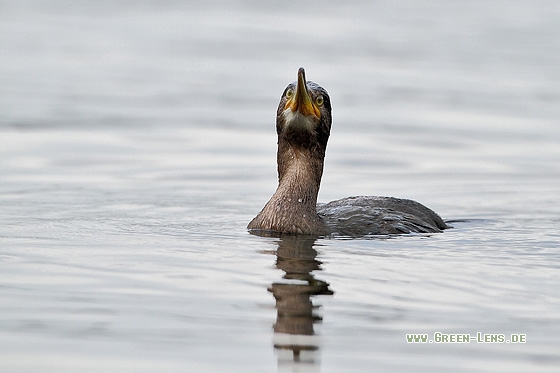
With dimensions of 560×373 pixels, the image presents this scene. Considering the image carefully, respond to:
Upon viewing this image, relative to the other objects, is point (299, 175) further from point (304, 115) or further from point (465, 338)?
point (465, 338)

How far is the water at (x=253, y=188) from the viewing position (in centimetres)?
652

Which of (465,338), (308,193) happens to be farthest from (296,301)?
(308,193)

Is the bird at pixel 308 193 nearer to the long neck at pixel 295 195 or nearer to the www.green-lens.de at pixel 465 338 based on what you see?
the long neck at pixel 295 195

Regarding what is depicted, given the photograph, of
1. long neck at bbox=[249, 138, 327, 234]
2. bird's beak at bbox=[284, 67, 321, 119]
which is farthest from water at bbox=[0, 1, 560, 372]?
bird's beak at bbox=[284, 67, 321, 119]

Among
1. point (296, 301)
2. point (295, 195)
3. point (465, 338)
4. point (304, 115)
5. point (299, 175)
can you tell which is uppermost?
point (304, 115)

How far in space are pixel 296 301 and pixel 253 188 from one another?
19.6 feet

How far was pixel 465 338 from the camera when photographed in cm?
655

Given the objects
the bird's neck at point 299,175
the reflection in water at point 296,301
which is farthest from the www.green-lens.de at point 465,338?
the bird's neck at point 299,175

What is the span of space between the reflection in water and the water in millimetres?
21

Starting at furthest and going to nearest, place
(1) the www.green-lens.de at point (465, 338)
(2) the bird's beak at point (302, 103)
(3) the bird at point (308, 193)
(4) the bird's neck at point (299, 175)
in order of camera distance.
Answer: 1. (4) the bird's neck at point (299, 175)
2. (3) the bird at point (308, 193)
3. (2) the bird's beak at point (302, 103)
4. (1) the www.green-lens.de at point (465, 338)

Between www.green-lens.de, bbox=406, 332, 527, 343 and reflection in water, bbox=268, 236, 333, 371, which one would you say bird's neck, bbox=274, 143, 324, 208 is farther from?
www.green-lens.de, bbox=406, 332, 527, 343

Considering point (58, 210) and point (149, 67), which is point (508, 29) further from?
point (58, 210)

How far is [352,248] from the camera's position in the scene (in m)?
9.32

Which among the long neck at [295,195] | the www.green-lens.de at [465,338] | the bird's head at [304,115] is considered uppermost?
the bird's head at [304,115]
